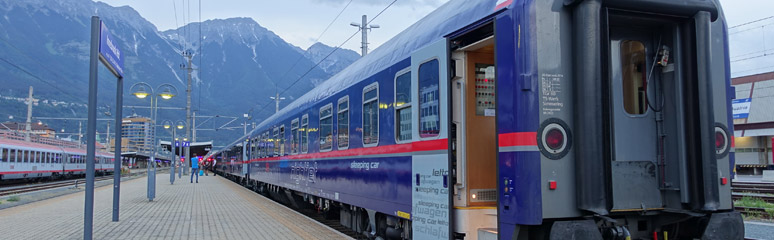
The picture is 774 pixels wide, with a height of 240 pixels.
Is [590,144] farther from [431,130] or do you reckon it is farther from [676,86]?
[431,130]

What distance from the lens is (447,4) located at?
7.13 m

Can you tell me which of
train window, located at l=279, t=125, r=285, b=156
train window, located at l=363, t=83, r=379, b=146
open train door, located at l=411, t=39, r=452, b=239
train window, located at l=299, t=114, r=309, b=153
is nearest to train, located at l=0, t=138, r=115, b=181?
train window, located at l=279, t=125, r=285, b=156

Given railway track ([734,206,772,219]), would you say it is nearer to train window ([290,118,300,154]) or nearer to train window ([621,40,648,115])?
train window ([621,40,648,115])

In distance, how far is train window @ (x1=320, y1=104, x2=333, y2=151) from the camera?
33.1 ft

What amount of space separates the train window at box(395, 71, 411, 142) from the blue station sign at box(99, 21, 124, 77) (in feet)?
13.5

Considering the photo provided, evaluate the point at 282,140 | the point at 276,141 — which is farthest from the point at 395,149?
the point at 276,141

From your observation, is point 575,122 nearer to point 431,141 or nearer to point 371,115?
point 431,141

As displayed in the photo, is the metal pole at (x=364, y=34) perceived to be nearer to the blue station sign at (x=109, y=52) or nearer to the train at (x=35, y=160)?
the blue station sign at (x=109, y=52)

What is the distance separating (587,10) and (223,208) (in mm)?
12844

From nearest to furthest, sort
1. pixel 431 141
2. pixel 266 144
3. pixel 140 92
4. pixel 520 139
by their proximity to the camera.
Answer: pixel 520 139 → pixel 431 141 → pixel 140 92 → pixel 266 144

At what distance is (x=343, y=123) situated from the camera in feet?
30.6

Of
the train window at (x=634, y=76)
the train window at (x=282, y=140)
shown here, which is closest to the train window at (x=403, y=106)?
the train window at (x=634, y=76)

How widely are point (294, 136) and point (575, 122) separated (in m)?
9.66

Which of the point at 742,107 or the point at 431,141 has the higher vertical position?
the point at 742,107
